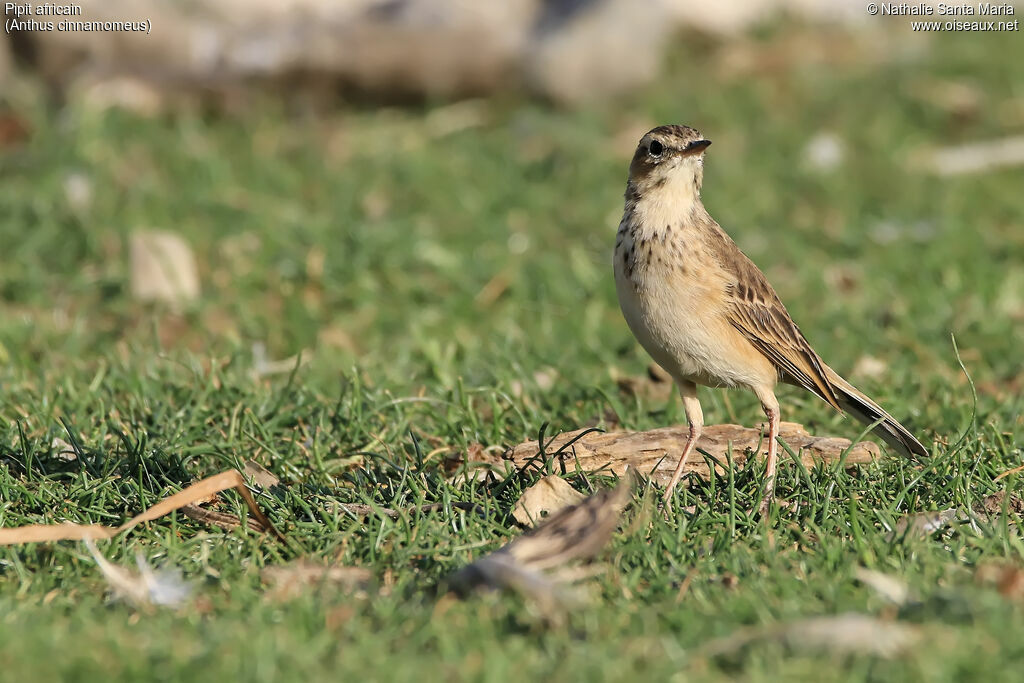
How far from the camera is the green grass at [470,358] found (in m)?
4.25

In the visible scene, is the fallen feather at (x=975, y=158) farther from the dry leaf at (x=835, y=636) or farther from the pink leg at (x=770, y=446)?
the dry leaf at (x=835, y=636)

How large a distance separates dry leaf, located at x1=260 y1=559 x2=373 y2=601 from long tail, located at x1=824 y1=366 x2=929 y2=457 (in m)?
2.47

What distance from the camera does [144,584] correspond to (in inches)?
185

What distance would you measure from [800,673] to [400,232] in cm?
625

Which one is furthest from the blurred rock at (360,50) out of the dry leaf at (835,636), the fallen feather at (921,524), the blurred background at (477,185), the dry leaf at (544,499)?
the dry leaf at (835,636)

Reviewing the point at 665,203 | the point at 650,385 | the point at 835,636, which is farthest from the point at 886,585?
the point at 650,385

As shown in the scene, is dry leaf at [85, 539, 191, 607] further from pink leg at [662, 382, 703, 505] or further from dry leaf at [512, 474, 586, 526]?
pink leg at [662, 382, 703, 505]

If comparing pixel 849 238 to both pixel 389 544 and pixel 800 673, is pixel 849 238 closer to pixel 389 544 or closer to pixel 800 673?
pixel 389 544

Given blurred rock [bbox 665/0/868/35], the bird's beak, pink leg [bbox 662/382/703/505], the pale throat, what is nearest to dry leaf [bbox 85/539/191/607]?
pink leg [bbox 662/382/703/505]

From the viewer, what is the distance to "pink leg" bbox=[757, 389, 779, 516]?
538 cm

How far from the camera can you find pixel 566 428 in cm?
662

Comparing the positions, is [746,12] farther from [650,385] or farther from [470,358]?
[650,385]

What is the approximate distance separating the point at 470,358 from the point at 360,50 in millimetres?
5243

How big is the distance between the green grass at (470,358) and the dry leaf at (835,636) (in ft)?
0.15
